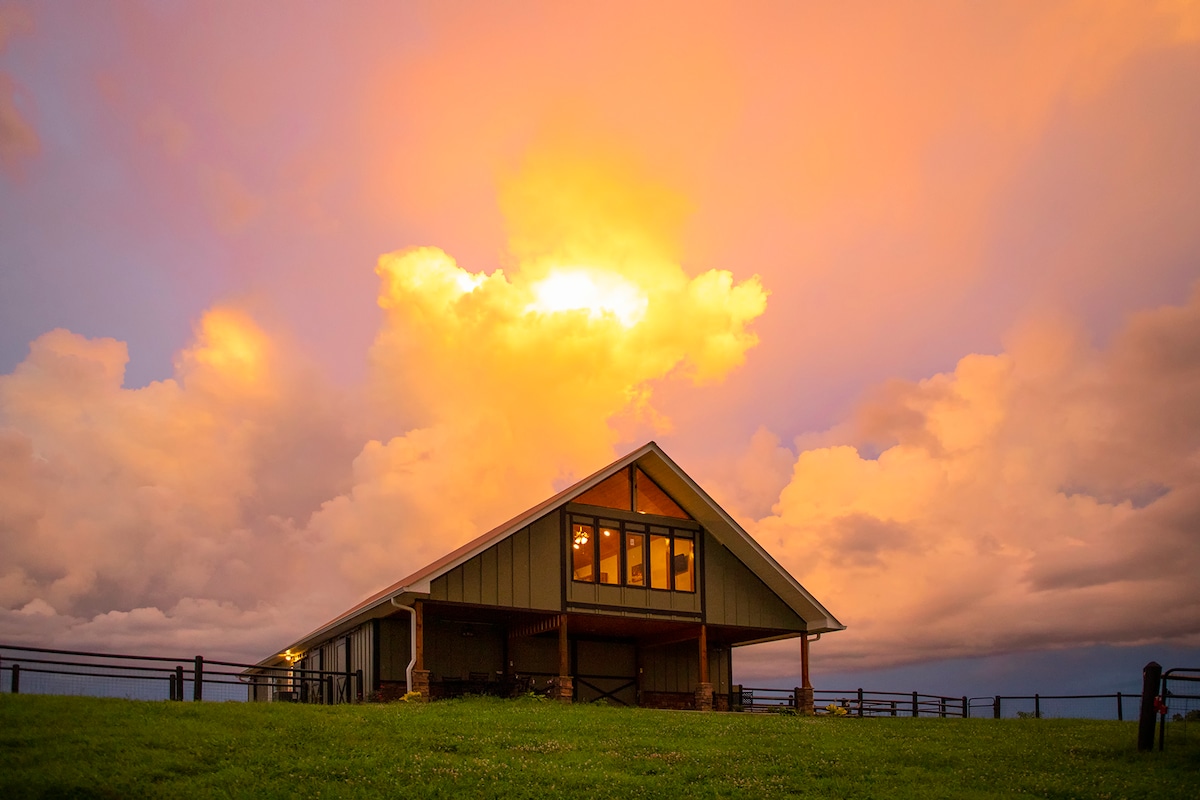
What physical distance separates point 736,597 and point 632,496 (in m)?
4.90

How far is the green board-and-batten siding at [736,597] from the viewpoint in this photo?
1220 inches

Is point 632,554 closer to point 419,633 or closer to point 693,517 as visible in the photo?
point 693,517

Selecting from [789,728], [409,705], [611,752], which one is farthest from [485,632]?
[611,752]

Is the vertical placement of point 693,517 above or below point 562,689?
above

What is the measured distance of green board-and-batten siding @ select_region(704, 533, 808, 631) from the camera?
102ft

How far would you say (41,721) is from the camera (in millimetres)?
15789

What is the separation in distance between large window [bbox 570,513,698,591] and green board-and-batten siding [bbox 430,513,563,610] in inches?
30.5

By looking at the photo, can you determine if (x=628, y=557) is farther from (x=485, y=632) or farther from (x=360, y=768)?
(x=360, y=768)

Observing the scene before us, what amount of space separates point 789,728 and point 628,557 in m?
9.04

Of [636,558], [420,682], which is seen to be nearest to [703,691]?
[636,558]

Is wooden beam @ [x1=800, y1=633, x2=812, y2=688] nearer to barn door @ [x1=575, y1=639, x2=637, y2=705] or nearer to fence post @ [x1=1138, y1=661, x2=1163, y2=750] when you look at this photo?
barn door @ [x1=575, y1=639, x2=637, y2=705]

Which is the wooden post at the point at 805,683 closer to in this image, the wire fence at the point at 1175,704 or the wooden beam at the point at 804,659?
the wooden beam at the point at 804,659

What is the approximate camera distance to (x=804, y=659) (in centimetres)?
3222

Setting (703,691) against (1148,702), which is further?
(703,691)
